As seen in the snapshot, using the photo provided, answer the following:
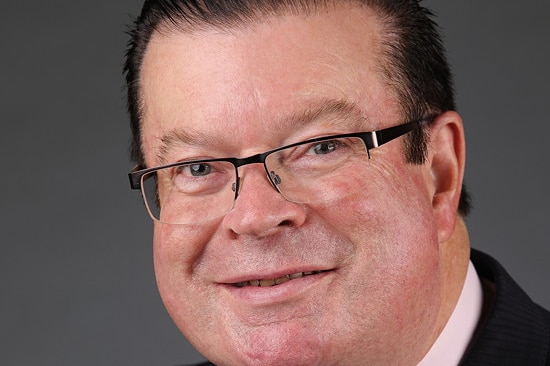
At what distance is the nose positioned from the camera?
295 centimetres

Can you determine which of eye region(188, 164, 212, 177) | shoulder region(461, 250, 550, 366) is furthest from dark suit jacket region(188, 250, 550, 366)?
eye region(188, 164, 212, 177)

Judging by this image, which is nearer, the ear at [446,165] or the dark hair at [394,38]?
the dark hair at [394,38]

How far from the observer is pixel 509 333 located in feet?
10.8

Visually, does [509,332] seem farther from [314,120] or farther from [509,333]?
[314,120]

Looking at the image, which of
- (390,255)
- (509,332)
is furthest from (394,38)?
(509,332)

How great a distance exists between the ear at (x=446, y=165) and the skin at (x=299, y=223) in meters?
0.05

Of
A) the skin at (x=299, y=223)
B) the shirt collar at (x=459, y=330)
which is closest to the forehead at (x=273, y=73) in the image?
the skin at (x=299, y=223)

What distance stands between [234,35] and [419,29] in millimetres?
544

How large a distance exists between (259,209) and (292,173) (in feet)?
0.48

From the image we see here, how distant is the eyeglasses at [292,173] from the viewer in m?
3.02

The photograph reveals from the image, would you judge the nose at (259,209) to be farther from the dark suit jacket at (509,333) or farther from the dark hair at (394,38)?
the dark suit jacket at (509,333)

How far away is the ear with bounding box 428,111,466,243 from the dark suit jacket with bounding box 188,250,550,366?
0.84ft

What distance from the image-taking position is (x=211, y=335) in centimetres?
315

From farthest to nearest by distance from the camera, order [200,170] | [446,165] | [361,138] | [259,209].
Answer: [446,165] → [200,170] → [361,138] → [259,209]
